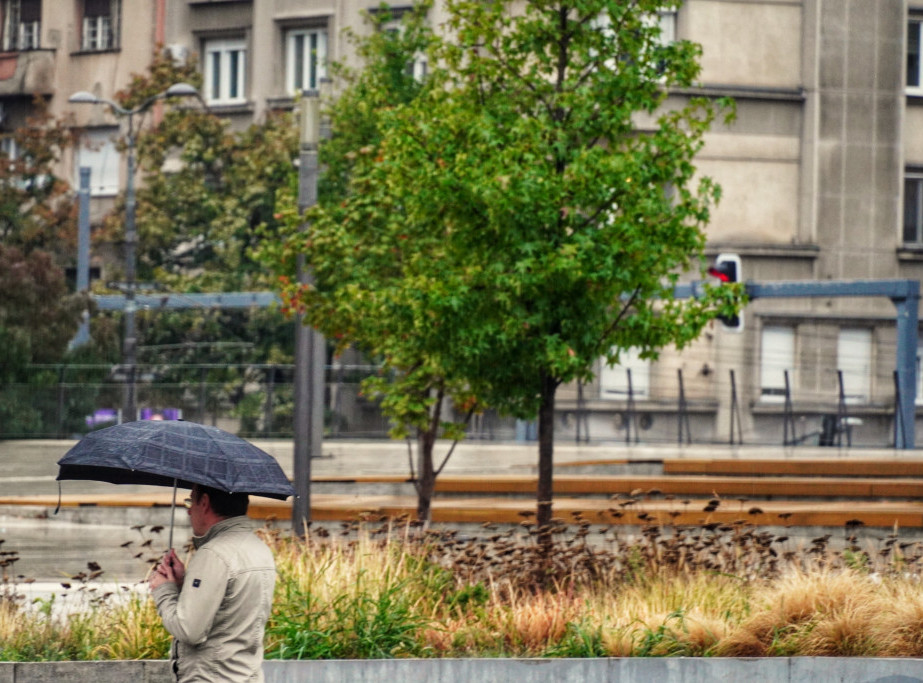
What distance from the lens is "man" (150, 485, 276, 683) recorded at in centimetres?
483

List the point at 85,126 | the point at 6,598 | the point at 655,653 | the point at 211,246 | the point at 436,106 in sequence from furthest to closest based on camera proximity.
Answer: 1. the point at 85,126
2. the point at 211,246
3. the point at 436,106
4. the point at 6,598
5. the point at 655,653

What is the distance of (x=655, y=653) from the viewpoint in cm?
890

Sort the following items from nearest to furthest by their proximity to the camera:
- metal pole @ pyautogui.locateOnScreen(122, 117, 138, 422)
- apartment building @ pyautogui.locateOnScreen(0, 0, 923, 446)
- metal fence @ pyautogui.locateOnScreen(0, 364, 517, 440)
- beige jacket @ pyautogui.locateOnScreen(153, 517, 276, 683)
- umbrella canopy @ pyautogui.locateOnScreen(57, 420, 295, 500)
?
beige jacket @ pyautogui.locateOnScreen(153, 517, 276, 683) → umbrella canopy @ pyautogui.locateOnScreen(57, 420, 295, 500) → metal pole @ pyautogui.locateOnScreen(122, 117, 138, 422) → metal fence @ pyautogui.locateOnScreen(0, 364, 517, 440) → apartment building @ pyautogui.locateOnScreen(0, 0, 923, 446)

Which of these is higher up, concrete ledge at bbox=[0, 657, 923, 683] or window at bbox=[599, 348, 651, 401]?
window at bbox=[599, 348, 651, 401]

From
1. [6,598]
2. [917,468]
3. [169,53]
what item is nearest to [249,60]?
[169,53]

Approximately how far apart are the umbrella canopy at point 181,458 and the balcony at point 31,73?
42267mm

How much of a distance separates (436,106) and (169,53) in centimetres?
2948

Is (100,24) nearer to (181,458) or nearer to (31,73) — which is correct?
(31,73)

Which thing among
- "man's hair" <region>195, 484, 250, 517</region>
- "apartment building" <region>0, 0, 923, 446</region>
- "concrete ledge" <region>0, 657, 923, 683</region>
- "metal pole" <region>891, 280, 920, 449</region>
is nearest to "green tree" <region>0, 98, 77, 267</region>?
"apartment building" <region>0, 0, 923, 446</region>

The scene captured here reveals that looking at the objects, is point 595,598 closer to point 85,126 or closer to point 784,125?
point 784,125

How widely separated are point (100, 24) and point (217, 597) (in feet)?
139

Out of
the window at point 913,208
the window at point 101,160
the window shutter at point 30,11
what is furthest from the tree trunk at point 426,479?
the window shutter at point 30,11

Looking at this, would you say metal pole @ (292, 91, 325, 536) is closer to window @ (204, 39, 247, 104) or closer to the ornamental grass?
the ornamental grass

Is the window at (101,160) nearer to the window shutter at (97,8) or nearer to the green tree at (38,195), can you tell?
the green tree at (38,195)
